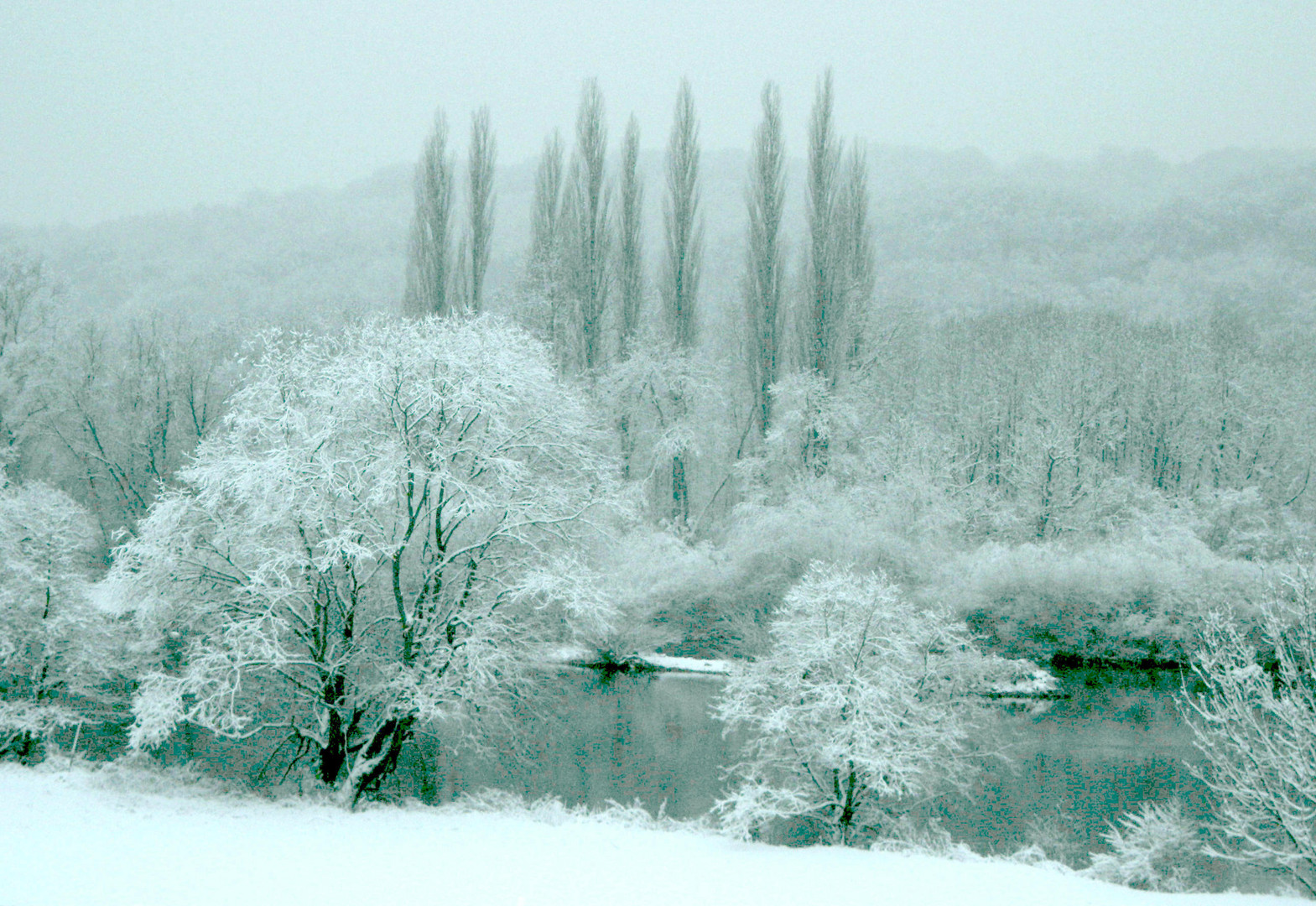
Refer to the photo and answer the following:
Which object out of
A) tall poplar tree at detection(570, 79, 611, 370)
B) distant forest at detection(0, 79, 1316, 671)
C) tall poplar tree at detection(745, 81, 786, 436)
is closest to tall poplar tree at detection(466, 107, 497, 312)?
distant forest at detection(0, 79, 1316, 671)

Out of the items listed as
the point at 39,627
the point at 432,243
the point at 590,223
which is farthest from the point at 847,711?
the point at 432,243

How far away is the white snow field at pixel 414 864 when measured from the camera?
8.25 meters

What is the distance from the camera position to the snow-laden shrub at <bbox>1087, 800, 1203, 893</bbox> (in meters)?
10.6

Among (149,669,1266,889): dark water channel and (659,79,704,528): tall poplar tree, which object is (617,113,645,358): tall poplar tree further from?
(149,669,1266,889): dark water channel

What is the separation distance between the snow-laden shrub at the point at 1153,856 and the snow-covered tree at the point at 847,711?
1.88 meters

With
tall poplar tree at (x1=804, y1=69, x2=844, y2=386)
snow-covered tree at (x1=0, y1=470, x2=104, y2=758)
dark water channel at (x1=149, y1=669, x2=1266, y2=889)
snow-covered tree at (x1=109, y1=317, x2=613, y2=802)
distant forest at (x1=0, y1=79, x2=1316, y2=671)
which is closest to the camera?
snow-covered tree at (x1=109, y1=317, x2=613, y2=802)

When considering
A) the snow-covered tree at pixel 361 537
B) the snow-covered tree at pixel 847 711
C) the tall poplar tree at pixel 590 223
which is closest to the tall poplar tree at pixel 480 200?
the tall poplar tree at pixel 590 223

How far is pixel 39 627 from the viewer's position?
44.0 ft

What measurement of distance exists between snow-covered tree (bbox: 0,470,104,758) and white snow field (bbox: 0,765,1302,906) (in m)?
2.35

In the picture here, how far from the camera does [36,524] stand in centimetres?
1392

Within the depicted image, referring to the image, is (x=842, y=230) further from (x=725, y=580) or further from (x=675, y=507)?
(x=725, y=580)

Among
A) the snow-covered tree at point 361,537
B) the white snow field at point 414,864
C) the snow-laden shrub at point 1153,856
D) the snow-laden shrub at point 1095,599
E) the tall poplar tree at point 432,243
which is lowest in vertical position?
the snow-laden shrub at point 1095,599

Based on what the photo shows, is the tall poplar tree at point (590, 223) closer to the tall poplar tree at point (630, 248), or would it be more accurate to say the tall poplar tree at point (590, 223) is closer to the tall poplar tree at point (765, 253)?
the tall poplar tree at point (630, 248)

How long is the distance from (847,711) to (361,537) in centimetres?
627
